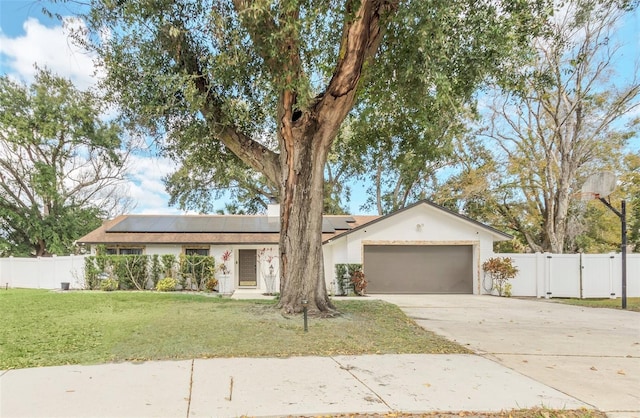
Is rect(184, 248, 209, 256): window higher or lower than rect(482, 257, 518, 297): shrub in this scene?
higher

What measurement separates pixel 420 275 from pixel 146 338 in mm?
11616

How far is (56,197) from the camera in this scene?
2384 cm

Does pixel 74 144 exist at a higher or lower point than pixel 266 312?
higher

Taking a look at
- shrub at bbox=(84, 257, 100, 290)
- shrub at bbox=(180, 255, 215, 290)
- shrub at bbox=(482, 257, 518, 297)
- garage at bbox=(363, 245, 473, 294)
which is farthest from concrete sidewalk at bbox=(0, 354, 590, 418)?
shrub at bbox=(84, 257, 100, 290)

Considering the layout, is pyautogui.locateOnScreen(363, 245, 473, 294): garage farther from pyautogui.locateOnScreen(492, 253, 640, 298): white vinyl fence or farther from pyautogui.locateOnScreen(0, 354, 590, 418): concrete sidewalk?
pyautogui.locateOnScreen(0, 354, 590, 418): concrete sidewalk

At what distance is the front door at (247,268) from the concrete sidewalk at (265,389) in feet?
41.1

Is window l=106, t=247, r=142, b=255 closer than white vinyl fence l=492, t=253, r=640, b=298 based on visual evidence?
No

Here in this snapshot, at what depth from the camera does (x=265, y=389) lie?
421 centimetres

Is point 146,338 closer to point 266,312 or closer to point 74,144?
point 266,312

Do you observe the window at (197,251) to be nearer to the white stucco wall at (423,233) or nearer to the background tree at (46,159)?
the white stucco wall at (423,233)

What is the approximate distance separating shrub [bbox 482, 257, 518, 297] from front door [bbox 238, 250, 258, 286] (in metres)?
9.45

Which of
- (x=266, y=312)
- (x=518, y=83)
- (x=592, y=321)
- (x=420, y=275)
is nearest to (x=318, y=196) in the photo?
(x=266, y=312)

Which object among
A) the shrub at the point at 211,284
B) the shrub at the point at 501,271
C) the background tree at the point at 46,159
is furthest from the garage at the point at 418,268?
the background tree at the point at 46,159

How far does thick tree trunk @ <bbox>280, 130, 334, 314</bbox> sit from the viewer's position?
8.26 meters
